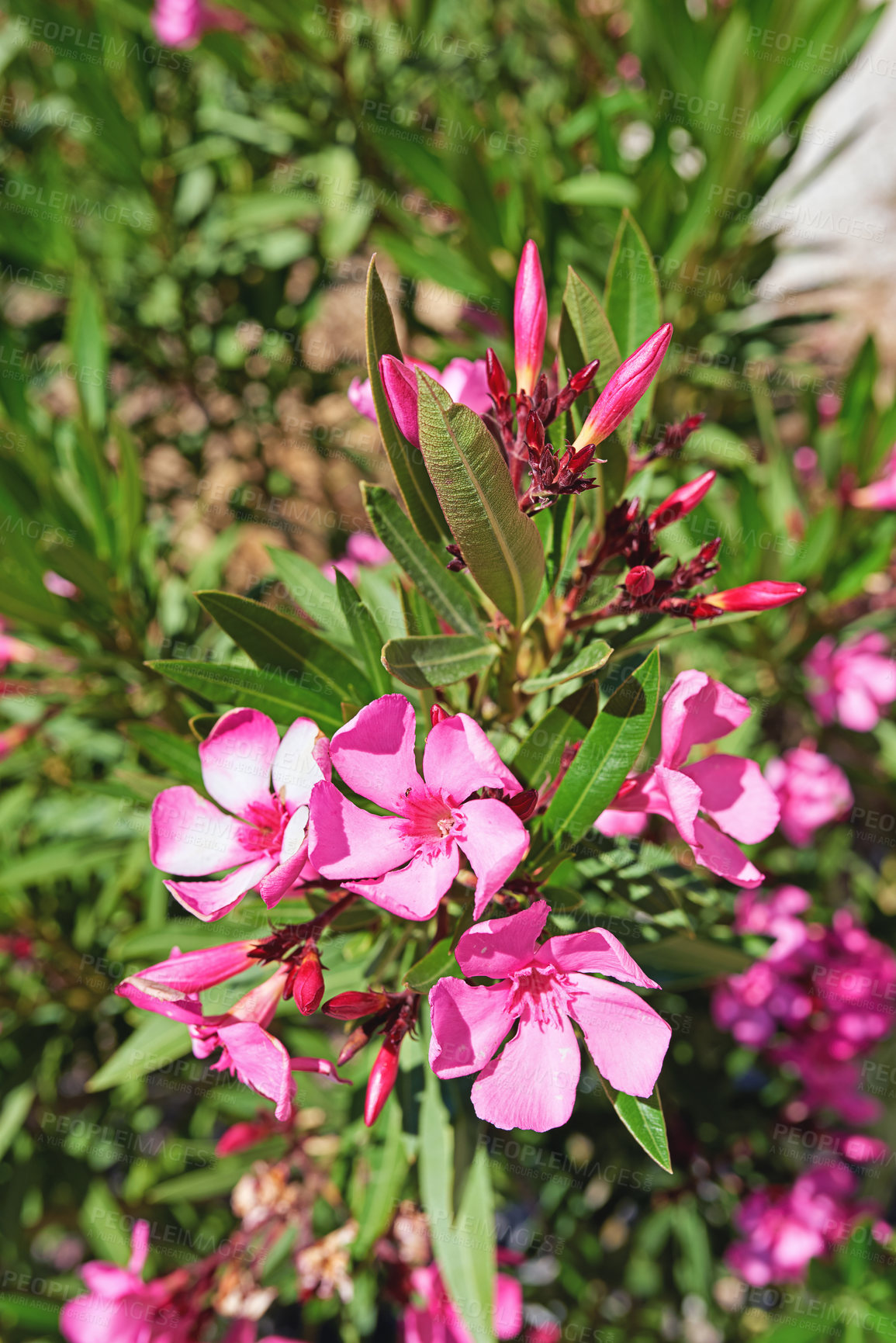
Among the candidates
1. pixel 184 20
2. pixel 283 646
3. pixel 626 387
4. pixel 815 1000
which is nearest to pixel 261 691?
pixel 283 646

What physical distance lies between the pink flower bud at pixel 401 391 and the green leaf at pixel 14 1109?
71.9 inches

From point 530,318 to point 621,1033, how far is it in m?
0.71

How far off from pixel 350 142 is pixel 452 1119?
2.33 m

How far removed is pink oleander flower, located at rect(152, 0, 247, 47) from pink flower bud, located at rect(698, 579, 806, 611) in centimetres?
229

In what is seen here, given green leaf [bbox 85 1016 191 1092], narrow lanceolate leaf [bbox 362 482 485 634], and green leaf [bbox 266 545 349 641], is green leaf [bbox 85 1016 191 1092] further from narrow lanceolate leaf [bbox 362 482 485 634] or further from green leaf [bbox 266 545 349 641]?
narrow lanceolate leaf [bbox 362 482 485 634]

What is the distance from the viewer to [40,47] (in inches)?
109

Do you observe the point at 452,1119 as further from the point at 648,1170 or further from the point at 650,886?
the point at 648,1170

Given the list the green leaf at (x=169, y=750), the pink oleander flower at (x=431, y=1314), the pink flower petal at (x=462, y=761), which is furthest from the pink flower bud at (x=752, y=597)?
the pink oleander flower at (x=431, y=1314)

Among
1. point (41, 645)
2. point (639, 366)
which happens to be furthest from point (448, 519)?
point (41, 645)

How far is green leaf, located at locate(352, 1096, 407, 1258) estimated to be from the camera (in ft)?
4.19

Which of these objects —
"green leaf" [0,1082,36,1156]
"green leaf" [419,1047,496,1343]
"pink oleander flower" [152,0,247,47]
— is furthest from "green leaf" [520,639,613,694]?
"pink oleander flower" [152,0,247,47]

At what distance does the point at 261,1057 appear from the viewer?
0.76m

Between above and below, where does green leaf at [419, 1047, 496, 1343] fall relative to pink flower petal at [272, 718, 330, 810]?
below

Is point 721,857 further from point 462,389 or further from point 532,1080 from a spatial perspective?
point 462,389
